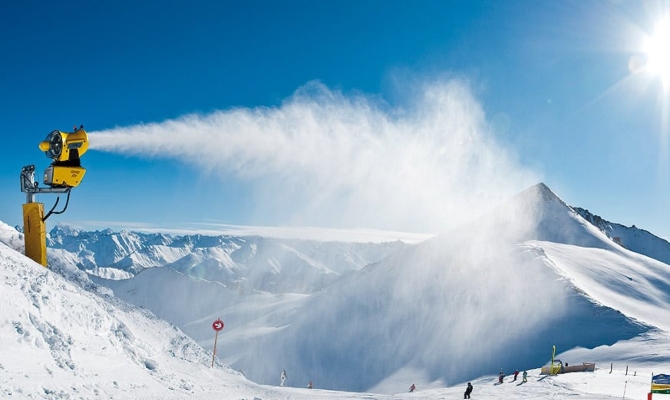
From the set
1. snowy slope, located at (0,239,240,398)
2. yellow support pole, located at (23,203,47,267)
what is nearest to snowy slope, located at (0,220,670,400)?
snowy slope, located at (0,239,240,398)

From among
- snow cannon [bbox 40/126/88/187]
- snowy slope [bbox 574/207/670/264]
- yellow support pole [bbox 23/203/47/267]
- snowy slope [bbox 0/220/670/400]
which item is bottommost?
snowy slope [bbox 0/220/670/400]

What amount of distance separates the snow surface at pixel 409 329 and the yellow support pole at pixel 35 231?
0.68m

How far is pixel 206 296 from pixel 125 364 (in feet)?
573

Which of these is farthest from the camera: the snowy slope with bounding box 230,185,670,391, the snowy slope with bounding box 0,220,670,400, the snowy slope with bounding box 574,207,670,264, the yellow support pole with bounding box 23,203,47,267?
the snowy slope with bounding box 574,207,670,264

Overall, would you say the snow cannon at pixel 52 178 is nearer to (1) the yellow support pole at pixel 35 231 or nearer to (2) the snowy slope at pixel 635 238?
(1) the yellow support pole at pixel 35 231

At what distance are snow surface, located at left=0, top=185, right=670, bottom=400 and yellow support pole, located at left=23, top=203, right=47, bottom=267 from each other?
0.68 m

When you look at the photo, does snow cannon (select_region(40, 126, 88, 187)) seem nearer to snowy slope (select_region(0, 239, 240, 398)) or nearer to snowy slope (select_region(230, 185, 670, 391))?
snowy slope (select_region(0, 239, 240, 398))

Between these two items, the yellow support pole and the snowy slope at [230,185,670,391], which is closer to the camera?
the yellow support pole

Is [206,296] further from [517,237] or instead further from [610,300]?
[610,300]

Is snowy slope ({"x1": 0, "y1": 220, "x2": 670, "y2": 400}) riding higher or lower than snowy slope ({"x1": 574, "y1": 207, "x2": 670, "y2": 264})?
lower

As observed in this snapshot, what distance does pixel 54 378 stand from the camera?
11.2m

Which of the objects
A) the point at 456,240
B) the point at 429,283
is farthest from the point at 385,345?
the point at 456,240

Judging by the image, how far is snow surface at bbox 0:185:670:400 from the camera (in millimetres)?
13147

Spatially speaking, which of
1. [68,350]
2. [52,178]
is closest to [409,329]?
[52,178]
